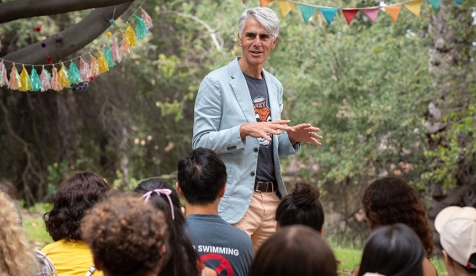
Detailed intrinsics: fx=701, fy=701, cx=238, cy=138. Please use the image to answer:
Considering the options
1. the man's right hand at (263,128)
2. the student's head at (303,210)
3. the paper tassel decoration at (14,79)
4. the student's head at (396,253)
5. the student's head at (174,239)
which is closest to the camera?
the student's head at (396,253)

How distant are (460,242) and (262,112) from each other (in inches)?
58.2

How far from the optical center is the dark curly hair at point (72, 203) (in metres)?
2.83

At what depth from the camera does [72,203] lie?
2883mm

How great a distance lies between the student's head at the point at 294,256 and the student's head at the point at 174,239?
0.38m

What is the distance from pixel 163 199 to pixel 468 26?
19.1 feet

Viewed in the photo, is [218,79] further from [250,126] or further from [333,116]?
[333,116]

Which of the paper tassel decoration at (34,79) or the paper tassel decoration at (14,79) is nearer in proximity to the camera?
the paper tassel decoration at (14,79)

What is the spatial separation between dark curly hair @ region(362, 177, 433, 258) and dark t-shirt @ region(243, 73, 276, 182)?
70 cm

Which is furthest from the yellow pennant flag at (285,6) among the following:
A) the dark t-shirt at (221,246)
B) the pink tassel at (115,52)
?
the dark t-shirt at (221,246)

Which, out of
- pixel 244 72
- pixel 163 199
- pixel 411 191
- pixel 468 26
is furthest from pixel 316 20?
pixel 163 199

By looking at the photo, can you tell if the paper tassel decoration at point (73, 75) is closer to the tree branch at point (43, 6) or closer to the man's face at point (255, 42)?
the tree branch at point (43, 6)

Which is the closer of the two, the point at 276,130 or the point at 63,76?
the point at 276,130

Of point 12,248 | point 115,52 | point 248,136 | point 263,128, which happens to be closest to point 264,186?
point 248,136

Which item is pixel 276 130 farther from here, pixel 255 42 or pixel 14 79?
pixel 14 79
